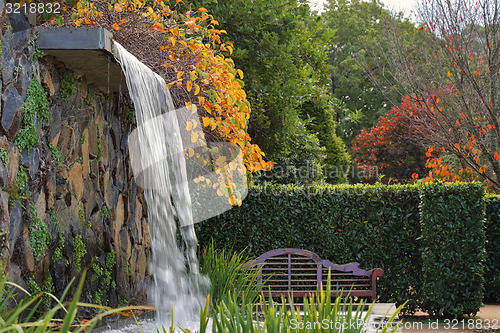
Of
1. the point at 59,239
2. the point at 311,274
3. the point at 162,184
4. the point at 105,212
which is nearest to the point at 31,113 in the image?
the point at 59,239

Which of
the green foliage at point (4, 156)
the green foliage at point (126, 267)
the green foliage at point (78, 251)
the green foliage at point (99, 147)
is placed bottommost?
the green foliage at point (126, 267)

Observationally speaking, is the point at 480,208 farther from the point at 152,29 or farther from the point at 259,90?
the point at 152,29

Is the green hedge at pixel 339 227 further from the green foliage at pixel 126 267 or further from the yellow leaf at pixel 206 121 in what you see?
the yellow leaf at pixel 206 121

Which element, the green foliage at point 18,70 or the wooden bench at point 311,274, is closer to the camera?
the green foliage at point 18,70

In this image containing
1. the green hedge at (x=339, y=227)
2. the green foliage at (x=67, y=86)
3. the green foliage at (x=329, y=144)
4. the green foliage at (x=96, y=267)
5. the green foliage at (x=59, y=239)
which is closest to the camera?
the green foliage at (x=59, y=239)

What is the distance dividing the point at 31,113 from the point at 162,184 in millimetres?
1227

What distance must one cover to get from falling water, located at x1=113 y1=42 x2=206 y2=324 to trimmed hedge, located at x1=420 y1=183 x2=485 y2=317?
2.98 m

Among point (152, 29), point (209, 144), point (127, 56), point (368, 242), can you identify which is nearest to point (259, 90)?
point (209, 144)

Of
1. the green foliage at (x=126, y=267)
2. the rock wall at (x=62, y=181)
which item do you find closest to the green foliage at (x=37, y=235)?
the rock wall at (x=62, y=181)

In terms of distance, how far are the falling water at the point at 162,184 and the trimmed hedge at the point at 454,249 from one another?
298 cm

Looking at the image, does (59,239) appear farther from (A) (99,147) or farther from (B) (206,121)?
(B) (206,121)

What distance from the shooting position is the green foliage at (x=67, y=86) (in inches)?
121

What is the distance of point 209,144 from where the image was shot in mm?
4648

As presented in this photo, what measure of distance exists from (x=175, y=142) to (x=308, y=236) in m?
2.62
